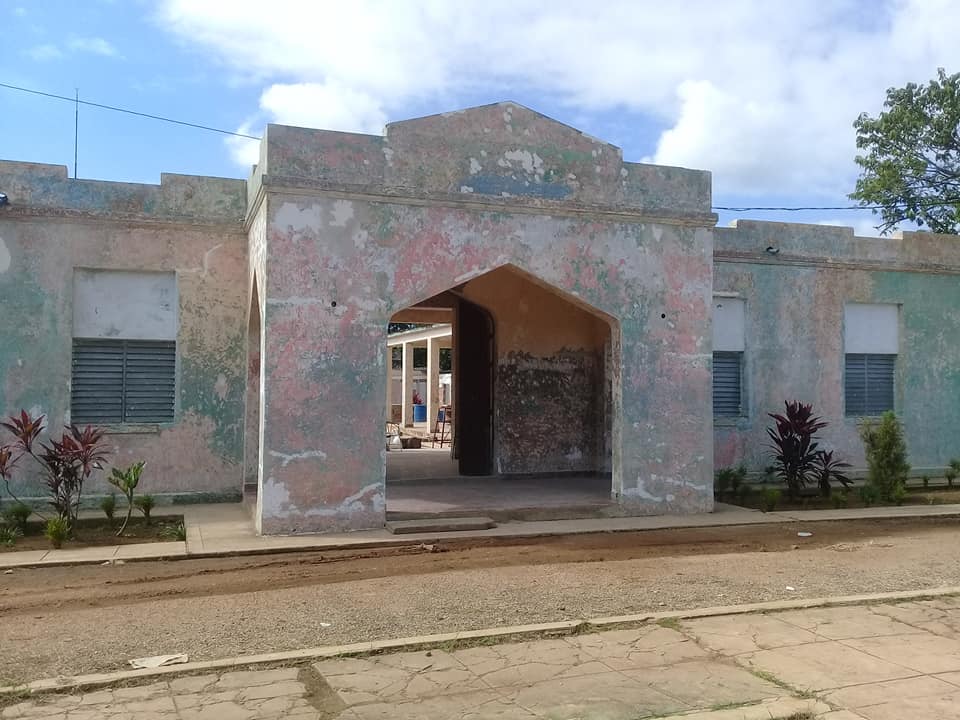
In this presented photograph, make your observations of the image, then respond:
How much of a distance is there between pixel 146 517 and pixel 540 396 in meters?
6.36

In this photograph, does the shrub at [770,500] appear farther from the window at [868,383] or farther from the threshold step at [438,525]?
the threshold step at [438,525]

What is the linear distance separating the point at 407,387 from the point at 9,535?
22.2 meters

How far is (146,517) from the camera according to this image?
33.5ft

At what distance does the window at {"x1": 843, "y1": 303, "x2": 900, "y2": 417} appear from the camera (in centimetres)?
1474

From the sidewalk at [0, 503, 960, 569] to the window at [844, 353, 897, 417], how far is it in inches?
117

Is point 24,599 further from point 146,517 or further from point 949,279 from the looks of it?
point 949,279

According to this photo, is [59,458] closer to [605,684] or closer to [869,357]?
[605,684]

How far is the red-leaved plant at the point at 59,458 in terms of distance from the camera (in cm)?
960

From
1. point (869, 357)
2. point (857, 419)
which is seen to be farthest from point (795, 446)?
point (869, 357)

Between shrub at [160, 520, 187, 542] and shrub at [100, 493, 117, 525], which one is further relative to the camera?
shrub at [100, 493, 117, 525]

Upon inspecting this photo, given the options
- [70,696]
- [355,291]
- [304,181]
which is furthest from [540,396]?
[70,696]

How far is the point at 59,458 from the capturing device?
9.56m

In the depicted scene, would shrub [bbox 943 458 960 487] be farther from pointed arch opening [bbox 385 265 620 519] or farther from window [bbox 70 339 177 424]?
window [bbox 70 339 177 424]

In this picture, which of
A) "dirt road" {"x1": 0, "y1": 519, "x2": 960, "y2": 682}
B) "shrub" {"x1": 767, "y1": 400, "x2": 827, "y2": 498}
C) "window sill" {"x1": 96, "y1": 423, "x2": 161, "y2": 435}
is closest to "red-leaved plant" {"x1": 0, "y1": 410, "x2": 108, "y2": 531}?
"window sill" {"x1": 96, "y1": 423, "x2": 161, "y2": 435}
